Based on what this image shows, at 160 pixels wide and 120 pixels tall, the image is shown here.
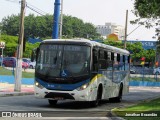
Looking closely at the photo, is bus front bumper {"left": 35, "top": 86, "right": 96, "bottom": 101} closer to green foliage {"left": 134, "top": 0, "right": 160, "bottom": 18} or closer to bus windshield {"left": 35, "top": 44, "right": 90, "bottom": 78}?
bus windshield {"left": 35, "top": 44, "right": 90, "bottom": 78}

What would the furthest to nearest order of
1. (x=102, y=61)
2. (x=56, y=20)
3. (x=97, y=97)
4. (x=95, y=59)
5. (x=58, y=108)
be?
(x=56, y=20) → (x=102, y=61) → (x=97, y=97) → (x=95, y=59) → (x=58, y=108)

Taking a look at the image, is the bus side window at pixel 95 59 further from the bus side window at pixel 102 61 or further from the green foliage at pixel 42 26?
the green foliage at pixel 42 26

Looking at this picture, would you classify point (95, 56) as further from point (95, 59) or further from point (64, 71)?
point (64, 71)

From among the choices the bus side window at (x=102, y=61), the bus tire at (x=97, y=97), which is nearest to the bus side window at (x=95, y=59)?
the bus side window at (x=102, y=61)

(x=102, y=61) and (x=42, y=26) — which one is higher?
(x=42, y=26)

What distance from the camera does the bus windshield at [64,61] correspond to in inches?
821

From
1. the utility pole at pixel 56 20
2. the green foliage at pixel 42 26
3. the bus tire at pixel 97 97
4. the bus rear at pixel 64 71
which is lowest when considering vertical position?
the bus tire at pixel 97 97

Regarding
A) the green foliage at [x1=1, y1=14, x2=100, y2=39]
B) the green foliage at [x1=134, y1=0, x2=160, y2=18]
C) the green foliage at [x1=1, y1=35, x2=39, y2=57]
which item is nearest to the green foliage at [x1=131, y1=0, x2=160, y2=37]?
the green foliage at [x1=134, y1=0, x2=160, y2=18]

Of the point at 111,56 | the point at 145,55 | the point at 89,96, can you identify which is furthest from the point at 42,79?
the point at 145,55

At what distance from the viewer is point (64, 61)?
20.9 m

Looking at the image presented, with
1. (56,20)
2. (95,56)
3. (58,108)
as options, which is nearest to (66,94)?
(58,108)

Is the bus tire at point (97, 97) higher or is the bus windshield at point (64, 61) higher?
the bus windshield at point (64, 61)

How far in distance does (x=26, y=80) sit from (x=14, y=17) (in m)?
95.1

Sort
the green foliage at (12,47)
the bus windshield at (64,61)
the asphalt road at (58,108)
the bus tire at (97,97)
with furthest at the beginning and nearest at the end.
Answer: the green foliage at (12,47)
the bus tire at (97,97)
the bus windshield at (64,61)
the asphalt road at (58,108)
